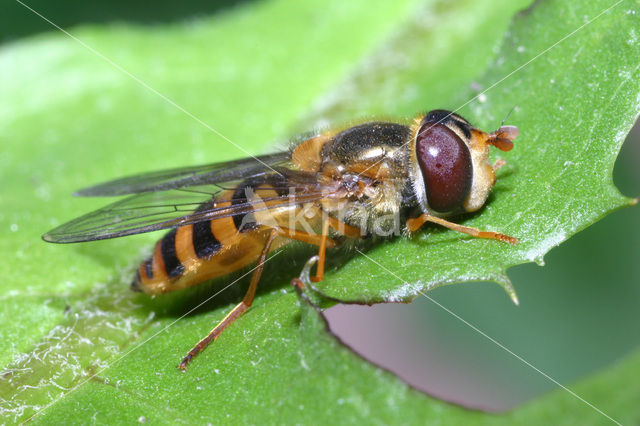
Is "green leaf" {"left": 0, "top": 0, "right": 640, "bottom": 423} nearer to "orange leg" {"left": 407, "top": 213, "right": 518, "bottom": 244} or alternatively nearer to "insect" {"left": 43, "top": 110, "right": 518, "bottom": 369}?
"orange leg" {"left": 407, "top": 213, "right": 518, "bottom": 244}

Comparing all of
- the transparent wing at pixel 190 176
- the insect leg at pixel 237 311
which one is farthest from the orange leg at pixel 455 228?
the transparent wing at pixel 190 176

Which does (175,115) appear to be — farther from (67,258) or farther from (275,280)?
(275,280)

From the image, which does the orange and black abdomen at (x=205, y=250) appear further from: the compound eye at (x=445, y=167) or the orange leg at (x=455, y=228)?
the compound eye at (x=445, y=167)

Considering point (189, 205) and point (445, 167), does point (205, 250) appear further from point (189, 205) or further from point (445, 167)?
point (445, 167)

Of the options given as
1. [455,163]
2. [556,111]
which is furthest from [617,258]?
[455,163]

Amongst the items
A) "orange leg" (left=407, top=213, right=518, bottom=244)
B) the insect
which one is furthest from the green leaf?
the insect

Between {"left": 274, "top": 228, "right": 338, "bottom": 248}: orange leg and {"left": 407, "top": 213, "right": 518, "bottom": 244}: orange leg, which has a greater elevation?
{"left": 274, "top": 228, "right": 338, "bottom": 248}: orange leg
